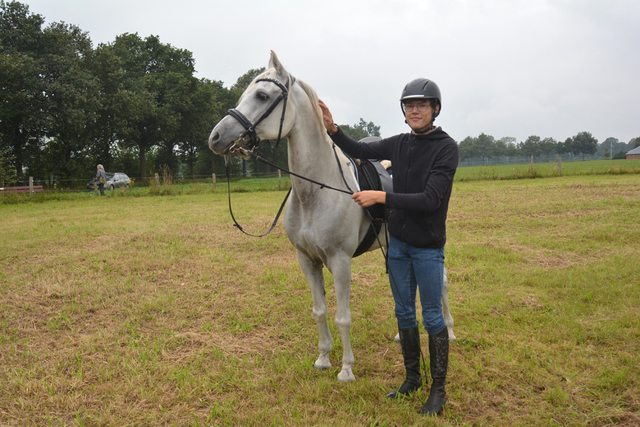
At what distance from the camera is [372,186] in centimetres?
335

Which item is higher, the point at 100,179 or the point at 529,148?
the point at 529,148

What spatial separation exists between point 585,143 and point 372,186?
11461cm

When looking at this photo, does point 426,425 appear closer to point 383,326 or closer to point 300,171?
point 383,326

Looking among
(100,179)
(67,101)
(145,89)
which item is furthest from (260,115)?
(145,89)

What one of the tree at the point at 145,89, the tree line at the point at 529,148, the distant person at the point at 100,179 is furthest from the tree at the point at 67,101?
the tree line at the point at 529,148

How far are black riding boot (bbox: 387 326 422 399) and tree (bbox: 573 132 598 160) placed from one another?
114846 millimetres

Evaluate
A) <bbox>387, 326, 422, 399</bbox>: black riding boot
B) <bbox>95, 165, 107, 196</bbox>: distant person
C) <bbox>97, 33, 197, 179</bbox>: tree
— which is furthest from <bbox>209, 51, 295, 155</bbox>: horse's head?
<bbox>97, 33, 197, 179</bbox>: tree

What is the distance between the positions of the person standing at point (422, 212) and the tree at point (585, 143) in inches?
4523

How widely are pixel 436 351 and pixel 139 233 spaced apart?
25.7 feet

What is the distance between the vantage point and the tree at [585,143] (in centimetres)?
9544

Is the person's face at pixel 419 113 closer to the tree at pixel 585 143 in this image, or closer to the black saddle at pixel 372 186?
the black saddle at pixel 372 186

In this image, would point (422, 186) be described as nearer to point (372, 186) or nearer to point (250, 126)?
point (372, 186)

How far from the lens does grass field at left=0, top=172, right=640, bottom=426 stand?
9.05 ft

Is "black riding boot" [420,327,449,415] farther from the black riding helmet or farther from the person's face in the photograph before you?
the black riding helmet
